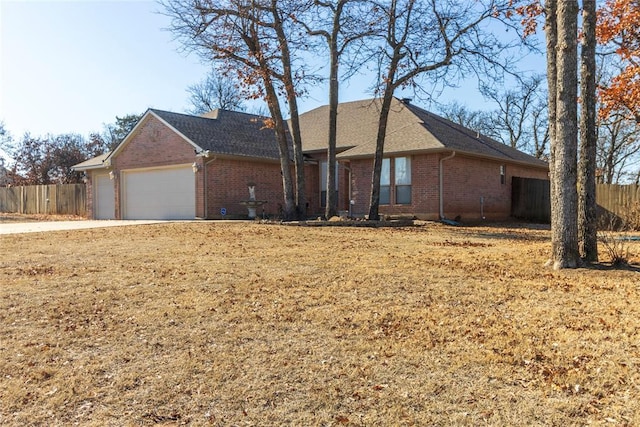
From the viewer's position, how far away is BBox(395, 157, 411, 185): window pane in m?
17.9

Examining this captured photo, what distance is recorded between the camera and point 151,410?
2941 millimetres

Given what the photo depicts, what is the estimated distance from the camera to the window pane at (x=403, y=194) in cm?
1794

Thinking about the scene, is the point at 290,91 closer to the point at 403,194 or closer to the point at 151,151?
the point at 403,194

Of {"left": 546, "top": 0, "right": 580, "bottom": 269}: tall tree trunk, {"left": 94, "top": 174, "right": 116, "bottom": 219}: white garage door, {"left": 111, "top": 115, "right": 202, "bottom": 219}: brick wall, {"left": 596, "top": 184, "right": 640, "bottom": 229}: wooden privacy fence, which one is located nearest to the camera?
{"left": 546, "top": 0, "right": 580, "bottom": 269}: tall tree trunk

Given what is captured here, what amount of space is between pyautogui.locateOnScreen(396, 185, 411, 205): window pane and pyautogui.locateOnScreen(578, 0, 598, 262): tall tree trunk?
10.5m

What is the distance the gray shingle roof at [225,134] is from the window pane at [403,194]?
17.5 feet

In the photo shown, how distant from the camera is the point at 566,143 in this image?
673cm

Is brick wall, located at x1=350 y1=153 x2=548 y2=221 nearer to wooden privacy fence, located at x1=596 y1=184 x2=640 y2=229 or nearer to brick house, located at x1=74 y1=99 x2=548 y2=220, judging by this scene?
brick house, located at x1=74 y1=99 x2=548 y2=220

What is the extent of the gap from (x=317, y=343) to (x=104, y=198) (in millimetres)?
21623

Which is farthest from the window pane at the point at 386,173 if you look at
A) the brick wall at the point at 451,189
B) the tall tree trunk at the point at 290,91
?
the tall tree trunk at the point at 290,91

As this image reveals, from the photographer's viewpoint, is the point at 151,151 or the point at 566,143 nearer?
the point at 566,143

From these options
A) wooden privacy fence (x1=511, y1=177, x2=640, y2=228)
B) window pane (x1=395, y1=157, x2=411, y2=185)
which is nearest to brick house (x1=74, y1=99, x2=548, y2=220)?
window pane (x1=395, y1=157, x2=411, y2=185)

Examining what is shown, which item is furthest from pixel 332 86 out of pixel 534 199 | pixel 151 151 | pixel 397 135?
pixel 534 199

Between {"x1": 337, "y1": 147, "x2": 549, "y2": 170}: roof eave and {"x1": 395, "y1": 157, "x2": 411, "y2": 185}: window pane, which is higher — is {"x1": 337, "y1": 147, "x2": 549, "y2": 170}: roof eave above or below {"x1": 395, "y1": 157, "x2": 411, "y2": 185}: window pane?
above
